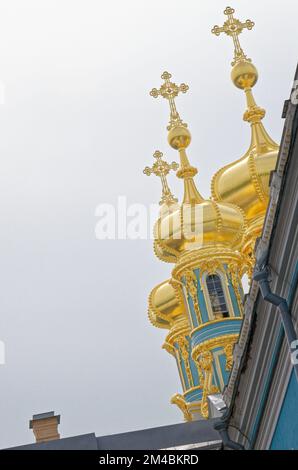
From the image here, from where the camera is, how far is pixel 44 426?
1673 cm

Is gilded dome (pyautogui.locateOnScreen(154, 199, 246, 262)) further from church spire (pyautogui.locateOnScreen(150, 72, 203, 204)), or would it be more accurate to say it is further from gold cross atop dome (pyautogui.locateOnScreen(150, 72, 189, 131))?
gold cross atop dome (pyautogui.locateOnScreen(150, 72, 189, 131))

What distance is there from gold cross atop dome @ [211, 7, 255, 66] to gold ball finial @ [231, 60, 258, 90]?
5.9 inches

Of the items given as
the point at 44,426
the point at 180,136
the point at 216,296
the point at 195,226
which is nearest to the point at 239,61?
the point at 180,136

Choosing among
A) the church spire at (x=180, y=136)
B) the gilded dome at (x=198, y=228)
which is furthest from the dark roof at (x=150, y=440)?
the church spire at (x=180, y=136)

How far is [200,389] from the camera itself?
26016 millimetres

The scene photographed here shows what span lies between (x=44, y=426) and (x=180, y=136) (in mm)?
12073

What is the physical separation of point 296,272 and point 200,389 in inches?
717

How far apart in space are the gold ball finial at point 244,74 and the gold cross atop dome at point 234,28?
0.49ft

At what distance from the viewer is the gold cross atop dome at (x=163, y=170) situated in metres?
29.4

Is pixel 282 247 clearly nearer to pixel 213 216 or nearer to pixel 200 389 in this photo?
pixel 213 216

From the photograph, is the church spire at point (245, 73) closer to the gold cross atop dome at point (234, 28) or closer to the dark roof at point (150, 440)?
the gold cross atop dome at point (234, 28)
